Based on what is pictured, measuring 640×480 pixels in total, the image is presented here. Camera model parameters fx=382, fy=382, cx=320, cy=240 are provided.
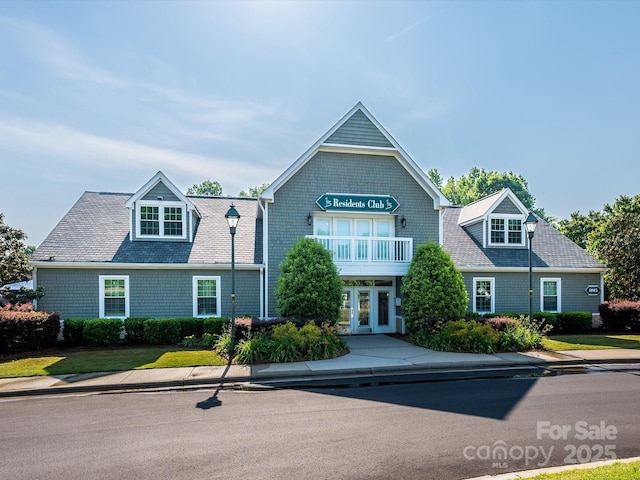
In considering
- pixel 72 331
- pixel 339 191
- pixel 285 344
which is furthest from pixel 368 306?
pixel 72 331

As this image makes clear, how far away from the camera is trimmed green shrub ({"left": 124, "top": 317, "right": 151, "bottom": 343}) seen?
50.1 feet

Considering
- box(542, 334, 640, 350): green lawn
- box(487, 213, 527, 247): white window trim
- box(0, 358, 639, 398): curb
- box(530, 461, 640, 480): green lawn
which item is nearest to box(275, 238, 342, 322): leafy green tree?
box(0, 358, 639, 398): curb

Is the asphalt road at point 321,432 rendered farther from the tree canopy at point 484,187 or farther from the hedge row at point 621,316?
the tree canopy at point 484,187

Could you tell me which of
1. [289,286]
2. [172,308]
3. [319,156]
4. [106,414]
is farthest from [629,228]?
[106,414]

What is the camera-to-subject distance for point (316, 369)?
10.9 m

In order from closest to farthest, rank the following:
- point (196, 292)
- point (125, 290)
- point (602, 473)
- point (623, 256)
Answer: point (602, 473) → point (125, 290) → point (196, 292) → point (623, 256)

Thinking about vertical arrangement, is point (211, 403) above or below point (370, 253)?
below

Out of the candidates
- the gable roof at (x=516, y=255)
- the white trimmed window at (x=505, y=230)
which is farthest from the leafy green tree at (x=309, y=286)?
the white trimmed window at (x=505, y=230)

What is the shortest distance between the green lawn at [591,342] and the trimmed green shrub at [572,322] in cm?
147

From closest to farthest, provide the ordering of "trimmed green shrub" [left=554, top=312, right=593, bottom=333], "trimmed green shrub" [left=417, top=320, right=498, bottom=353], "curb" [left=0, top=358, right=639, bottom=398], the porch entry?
"curb" [left=0, top=358, right=639, bottom=398]
"trimmed green shrub" [left=417, top=320, right=498, bottom=353]
the porch entry
"trimmed green shrub" [left=554, top=312, right=593, bottom=333]

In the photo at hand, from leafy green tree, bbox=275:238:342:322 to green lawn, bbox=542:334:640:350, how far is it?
8.07 m

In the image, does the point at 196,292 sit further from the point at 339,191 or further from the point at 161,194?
the point at 339,191

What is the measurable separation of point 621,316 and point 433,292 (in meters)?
10.9

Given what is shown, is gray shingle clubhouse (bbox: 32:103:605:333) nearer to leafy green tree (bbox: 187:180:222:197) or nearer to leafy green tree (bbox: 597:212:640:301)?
leafy green tree (bbox: 597:212:640:301)
